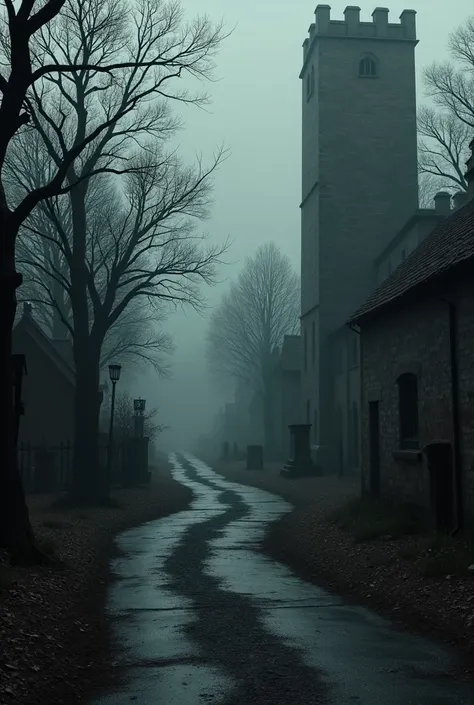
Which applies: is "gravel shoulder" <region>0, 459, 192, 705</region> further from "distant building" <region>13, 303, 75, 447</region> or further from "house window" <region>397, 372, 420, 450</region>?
"distant building" <region>13, 303, 75, 447</region>

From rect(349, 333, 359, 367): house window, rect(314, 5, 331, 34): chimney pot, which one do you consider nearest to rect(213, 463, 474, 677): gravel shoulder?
rect(349, 333, 359, 367): house window

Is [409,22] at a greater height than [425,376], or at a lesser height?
greater

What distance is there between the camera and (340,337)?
3906 centimetres

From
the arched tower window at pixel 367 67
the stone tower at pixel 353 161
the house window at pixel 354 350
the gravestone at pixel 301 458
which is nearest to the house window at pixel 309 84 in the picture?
the stone tower at pixel 353 161

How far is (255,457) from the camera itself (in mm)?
43406

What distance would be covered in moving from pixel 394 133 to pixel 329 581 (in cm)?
3480

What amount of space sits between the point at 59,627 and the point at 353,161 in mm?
36674

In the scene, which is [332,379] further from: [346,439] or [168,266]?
[168,266]

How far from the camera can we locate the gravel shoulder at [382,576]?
8.44 metres

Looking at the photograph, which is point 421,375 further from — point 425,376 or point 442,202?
point 442,202

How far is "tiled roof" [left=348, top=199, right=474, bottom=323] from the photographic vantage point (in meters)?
13.2

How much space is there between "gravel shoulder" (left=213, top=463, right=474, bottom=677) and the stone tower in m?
22.5

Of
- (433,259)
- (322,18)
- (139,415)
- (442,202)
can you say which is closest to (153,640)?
(433,259)

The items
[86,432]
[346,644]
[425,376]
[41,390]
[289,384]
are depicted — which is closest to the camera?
[346,644]
